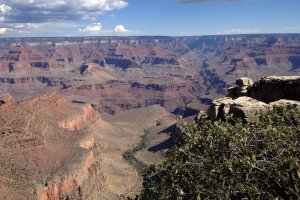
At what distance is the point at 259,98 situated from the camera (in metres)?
31.1

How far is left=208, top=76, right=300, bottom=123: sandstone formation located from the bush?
8.86 ft

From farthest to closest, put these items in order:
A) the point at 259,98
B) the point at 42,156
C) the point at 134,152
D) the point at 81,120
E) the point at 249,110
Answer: the point at 81,120 < the point at 134,152 < the point at 42,156 < the point at 259,98 < the point at 249,110

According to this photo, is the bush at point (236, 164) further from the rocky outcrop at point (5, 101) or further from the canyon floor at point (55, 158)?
the rocky outcrop at point (5, 101)

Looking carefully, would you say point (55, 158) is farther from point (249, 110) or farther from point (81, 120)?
point (249, 110)

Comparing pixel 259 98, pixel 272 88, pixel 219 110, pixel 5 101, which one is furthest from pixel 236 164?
pixel 5 101

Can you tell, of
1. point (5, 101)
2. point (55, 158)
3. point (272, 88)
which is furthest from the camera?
point (5, 101)

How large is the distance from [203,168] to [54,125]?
63.6m

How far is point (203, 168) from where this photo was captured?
58.3 ft

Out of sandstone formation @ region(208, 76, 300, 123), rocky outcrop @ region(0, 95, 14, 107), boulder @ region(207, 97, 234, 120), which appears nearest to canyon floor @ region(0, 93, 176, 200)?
rocky outcrop @ region(0, 95, 14, 107)

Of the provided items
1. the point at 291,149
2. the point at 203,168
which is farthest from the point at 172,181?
the point at 291,149

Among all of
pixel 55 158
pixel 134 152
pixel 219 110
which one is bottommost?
pixel 134 152

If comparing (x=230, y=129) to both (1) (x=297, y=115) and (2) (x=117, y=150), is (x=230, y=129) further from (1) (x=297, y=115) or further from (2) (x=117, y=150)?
(2) (x=117, y=150)

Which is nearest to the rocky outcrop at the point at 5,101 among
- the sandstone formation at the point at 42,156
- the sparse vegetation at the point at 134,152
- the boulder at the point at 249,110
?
the sandstone formation at the point at 42,156

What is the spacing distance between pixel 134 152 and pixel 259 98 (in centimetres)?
7039
